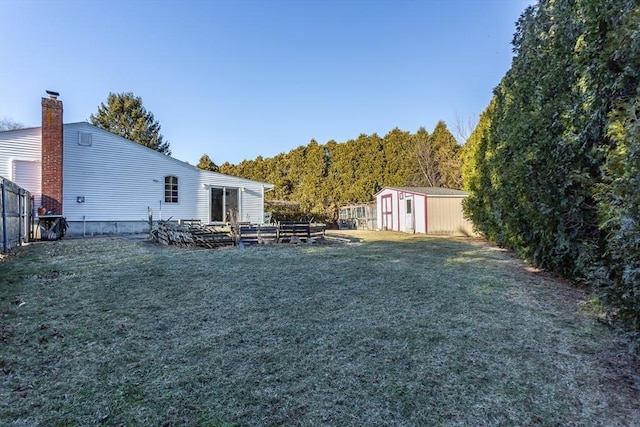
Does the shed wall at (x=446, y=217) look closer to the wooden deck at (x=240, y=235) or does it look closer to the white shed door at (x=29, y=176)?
the wooden deck at (x=240, y=235)

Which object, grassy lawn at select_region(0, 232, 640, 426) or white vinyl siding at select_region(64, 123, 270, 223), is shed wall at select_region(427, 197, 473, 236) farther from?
grassy lawn at select_region(0, 232, 640, 426)

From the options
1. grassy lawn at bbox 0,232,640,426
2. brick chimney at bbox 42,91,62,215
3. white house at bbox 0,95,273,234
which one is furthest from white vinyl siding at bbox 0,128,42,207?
grassy lawn at bbox 0,232,640,426

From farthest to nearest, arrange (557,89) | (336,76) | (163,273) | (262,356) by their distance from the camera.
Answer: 1. (336,76)
2. (163,273)
3. (557,89)
4. (262,356)

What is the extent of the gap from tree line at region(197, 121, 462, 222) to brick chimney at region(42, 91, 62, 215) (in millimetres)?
18058

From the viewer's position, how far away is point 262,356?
10.3 feet

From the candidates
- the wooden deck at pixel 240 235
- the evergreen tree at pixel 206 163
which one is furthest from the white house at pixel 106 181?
the evergreen tree at pixel 206 163

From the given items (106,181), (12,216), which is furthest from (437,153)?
(12,216)

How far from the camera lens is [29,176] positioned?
41.0 feet

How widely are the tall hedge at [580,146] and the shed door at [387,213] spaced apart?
13114 millimetres

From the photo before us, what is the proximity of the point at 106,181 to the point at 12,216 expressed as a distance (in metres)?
6.57

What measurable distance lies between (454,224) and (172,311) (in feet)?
55.8

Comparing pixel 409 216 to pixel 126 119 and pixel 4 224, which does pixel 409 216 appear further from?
pixel 126 119

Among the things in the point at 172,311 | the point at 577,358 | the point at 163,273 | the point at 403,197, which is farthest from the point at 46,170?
the point at 403,197

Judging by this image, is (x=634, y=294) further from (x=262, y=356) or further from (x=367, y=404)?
(x=262, y=356)
